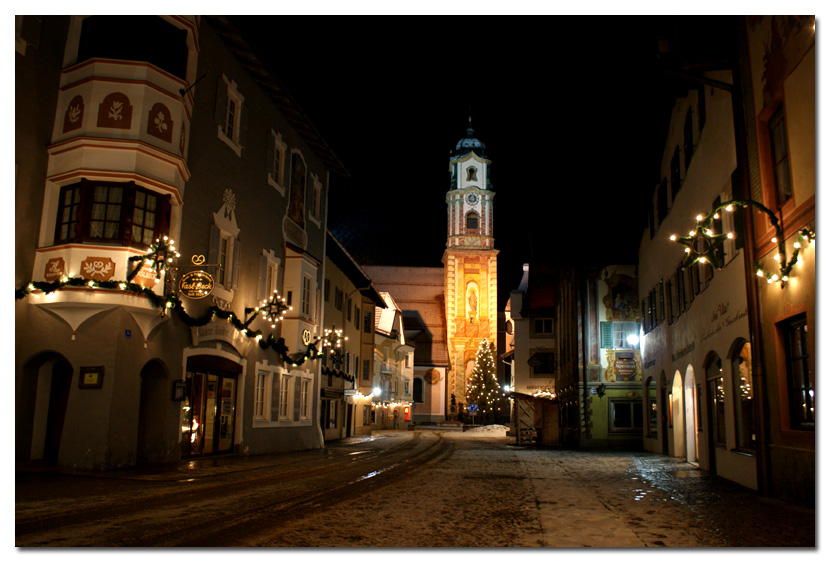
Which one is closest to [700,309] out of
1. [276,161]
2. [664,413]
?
[664,413]

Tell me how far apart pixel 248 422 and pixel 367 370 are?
26.1 m

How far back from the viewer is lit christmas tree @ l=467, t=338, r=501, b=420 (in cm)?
7944

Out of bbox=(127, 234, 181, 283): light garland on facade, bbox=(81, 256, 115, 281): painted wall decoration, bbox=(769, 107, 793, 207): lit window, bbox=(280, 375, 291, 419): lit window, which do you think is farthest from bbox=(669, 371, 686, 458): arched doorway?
bbox=(81, 256, 115, 281): painted wall decoration

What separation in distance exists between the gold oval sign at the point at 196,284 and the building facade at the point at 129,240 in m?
0.05

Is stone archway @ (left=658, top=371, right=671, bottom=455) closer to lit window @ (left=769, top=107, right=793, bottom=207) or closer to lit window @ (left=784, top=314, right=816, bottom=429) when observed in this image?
lit window @ (left=784, top=314, right=816, bottom=429)

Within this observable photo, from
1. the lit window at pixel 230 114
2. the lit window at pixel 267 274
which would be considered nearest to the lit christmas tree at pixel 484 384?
the lit window at pixel 267 274

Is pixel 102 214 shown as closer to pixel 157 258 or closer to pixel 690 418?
pixel 157 258

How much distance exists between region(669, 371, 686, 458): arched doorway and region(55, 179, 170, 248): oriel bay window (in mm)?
15853

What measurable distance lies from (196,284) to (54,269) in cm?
301

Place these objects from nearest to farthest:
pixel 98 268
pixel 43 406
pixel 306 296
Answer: pixel 98 268 → pixel 43 406 → pixel 306 296

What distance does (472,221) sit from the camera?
94000mm

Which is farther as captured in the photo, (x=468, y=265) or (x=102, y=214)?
(x=468, y=265)

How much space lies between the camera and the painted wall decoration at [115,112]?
1534 cm

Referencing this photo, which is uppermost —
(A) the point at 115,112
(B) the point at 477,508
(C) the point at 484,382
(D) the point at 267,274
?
(A) the point at 115,112
